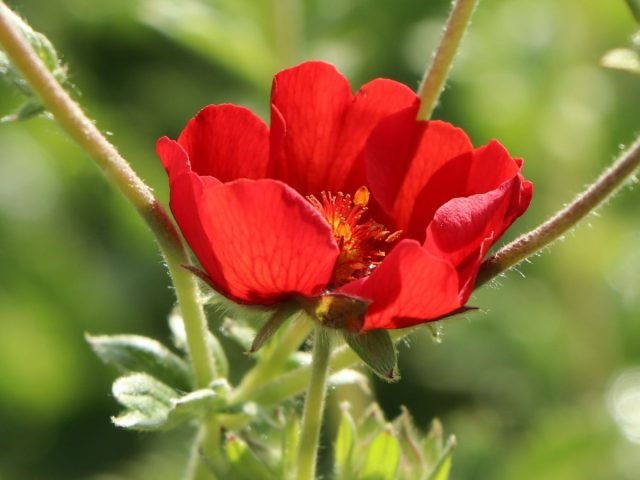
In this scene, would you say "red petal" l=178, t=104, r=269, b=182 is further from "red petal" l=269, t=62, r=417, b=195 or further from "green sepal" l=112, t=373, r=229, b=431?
"green sepal" l=112, t=373, r=229, b=431

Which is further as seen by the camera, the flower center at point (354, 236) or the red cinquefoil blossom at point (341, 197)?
the flower center at point (354, 236)

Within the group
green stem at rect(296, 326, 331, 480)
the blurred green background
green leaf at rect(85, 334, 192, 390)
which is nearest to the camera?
green stem at rect(296, 326, 331, 480)

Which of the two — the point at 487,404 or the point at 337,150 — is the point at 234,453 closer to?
→ the point at 337,150

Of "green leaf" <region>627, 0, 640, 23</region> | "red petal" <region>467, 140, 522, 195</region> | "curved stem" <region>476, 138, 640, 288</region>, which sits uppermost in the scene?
"green leaf" <region>627, 0, 640, 23</region>

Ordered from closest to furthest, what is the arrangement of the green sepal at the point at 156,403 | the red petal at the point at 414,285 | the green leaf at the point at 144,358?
1. the red petal at the point at 414,285
2. the green sepal at the point at 156,403
3. the green leaf at the point at 144,358

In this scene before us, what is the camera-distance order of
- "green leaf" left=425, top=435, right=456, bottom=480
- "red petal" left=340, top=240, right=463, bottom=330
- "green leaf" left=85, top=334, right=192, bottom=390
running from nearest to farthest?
1. "red petal" left=340, top=240, right=463, bottom=330
2. "green leaf" left=425, top=435, right=456, bottom=480
3. "green leaf" left=85, top=334, right=192, bottom=390

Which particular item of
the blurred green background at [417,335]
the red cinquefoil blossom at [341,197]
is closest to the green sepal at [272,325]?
the red cinquefoil blossom at [341,197]

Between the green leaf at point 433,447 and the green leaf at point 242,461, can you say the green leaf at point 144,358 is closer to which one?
the green leaf at point 242,461

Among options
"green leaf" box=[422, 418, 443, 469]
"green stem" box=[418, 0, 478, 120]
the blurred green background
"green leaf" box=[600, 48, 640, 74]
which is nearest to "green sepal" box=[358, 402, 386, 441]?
"green leaf" box=[422, 418, 443, 469]
